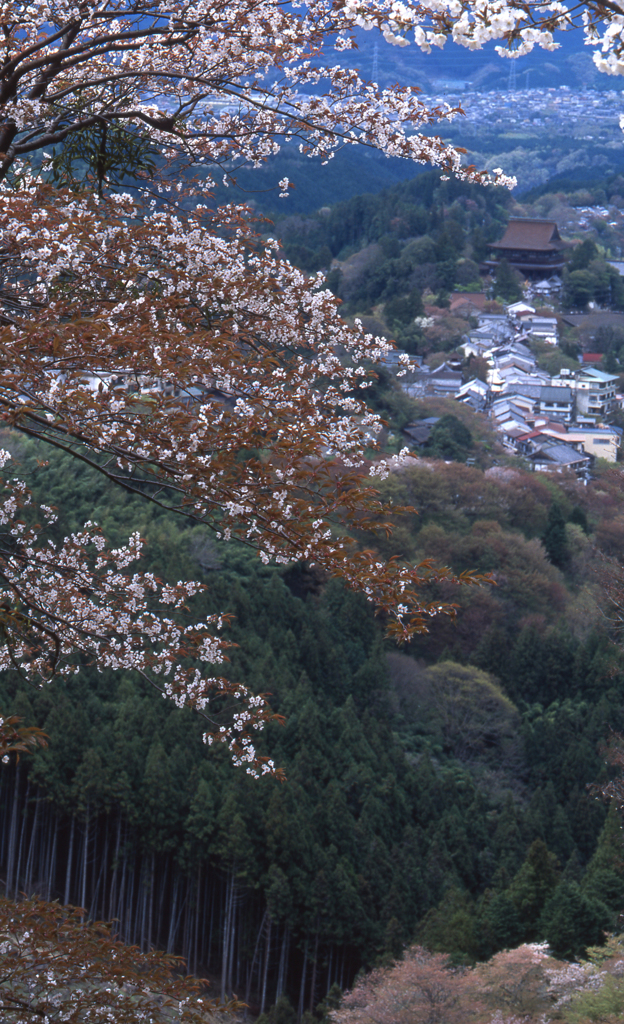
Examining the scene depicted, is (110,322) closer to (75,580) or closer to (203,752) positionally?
(75,580)

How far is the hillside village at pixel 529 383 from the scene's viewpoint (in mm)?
27297

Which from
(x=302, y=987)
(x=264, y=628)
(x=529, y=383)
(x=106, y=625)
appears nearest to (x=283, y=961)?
(x=302, y=987)

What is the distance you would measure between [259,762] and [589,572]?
60.7ft

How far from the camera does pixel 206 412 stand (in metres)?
2.77

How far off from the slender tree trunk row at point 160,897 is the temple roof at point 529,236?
36663 millimetres

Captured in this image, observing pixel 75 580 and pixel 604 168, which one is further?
pixel 604 168

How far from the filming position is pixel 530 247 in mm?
41875

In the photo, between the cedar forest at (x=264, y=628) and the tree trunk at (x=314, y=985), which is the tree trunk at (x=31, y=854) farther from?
the tree trunk at (x=314, y=985)

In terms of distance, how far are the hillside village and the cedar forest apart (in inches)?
53.9

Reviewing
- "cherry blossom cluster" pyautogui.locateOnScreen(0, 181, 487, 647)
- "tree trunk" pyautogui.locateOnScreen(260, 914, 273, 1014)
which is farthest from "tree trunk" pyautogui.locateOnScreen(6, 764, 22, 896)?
"cherry blossom cluster" pyautogui.locateOnScreen(0, 181, 487, 647)

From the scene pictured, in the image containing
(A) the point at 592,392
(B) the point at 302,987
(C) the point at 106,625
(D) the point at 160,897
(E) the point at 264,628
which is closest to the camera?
(C) the point at 106,625

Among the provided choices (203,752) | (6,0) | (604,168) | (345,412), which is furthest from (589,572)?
(604,168)

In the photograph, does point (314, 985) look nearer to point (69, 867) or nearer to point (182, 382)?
point (69, 867)

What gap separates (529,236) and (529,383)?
44.1ft
